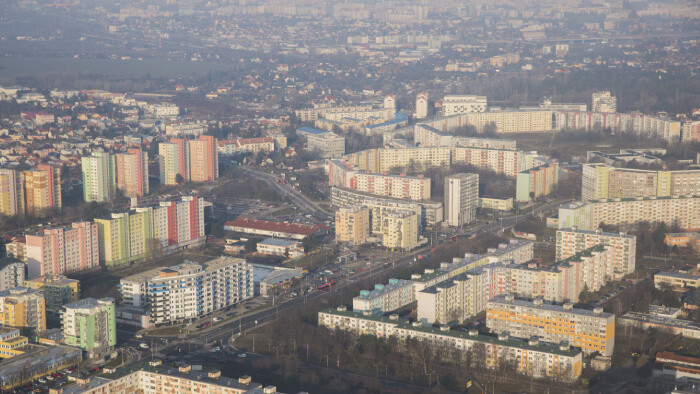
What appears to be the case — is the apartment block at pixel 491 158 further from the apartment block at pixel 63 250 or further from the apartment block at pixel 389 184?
the apartment block at pixel 63 250

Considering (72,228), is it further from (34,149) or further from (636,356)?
(34,149)

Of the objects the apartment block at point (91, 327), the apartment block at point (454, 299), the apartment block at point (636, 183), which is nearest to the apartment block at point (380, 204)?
the apartment block at point (636, 183)

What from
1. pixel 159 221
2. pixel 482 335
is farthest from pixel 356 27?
pixel 482 335

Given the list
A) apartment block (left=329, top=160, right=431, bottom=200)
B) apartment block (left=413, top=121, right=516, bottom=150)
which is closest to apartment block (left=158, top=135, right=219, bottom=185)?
apartment block (left=329, top=160, right=431, bottom=200)

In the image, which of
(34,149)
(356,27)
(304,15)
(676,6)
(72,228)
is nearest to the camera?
(72,228)

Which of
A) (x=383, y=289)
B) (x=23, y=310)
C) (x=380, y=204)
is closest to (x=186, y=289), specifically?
(x=23, y=310)

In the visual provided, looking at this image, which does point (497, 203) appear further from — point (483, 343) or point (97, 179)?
point (483, 343)

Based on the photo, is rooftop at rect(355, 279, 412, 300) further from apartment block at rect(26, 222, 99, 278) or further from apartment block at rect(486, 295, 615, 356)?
apartment block at rect(26, 222, 99, 278)
